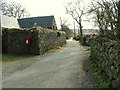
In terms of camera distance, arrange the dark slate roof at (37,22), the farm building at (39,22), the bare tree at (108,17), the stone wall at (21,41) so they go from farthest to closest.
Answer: the dark slate roof at (37,22), the farm building at (39,22), the stone wall at (21,41), the bare tree at (108,17)

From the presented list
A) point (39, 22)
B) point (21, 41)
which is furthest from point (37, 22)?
point (21, 41)

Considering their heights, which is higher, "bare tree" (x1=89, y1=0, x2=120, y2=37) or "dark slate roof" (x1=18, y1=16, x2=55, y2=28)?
"dark slate roof" (x1=18, y1=16, x2=55, y2=28)

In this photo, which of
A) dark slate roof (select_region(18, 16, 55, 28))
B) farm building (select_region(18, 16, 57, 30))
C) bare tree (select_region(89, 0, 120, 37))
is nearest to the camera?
bare tree (select_region(89, 0, 120, 37))

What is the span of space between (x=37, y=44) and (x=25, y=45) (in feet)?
4.18

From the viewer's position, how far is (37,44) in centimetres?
1232

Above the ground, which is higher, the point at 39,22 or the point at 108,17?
the point at 39,22

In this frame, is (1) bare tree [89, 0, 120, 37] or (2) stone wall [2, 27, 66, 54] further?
(2) stone wall [2, 27, 66, 54]

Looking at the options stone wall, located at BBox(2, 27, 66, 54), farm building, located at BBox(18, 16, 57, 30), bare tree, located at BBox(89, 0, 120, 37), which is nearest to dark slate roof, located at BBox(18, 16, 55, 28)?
farm building, located at BBox(18, 16, 57, 30)

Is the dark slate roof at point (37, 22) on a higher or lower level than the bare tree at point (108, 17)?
higher

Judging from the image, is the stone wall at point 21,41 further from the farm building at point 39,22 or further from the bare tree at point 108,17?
the farm building at point 39,22

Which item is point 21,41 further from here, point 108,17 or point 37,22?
point 37,22

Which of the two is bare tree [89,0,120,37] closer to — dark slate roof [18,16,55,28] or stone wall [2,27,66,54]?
stone wall [2,27,66,54]

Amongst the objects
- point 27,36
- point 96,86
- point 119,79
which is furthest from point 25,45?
point 119,79

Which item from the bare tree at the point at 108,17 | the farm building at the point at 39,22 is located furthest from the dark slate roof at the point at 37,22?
the bare tree at the point at 108,17
